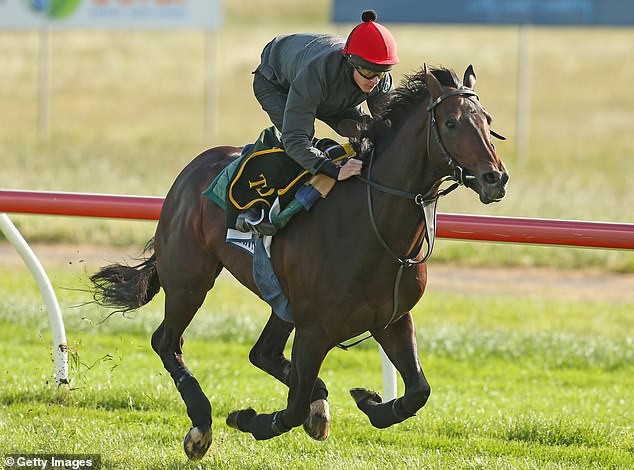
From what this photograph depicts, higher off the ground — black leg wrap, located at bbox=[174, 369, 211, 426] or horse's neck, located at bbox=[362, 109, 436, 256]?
horse's neck, located at bbox=[362, 109, 436, 256]

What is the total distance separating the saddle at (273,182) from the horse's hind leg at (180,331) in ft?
1.68

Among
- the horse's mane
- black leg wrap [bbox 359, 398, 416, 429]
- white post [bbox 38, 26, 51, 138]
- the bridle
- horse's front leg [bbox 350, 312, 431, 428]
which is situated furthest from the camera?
white post [bbox 38, 26, 51, 138]

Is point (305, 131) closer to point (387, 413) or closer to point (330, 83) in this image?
point (330, 83)

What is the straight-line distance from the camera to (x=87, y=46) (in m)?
37.6

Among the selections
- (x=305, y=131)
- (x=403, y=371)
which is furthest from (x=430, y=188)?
(x=403, y=371)

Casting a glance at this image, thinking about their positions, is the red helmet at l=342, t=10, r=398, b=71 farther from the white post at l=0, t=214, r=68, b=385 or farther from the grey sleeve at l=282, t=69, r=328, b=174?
the white post at l=0, t=214, r=68, b=385

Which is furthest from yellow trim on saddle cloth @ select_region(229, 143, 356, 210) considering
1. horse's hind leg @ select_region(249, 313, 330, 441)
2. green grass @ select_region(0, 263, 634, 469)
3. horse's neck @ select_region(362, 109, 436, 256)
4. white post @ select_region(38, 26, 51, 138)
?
white post @ select_region(38, 26, 51, 138)

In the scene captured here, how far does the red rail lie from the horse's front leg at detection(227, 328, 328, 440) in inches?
46.4

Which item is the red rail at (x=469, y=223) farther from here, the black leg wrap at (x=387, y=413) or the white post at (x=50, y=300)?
the black leg wrap at (x=387, y=413)

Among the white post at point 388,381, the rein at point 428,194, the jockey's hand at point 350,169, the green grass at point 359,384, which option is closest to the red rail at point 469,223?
the green grass at point 359,384

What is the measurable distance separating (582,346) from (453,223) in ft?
11.1

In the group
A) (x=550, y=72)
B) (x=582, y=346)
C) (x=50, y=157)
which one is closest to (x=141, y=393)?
(x=582, y=346)

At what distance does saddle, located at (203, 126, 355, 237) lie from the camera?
454 cm

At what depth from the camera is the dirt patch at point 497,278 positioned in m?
11.1
